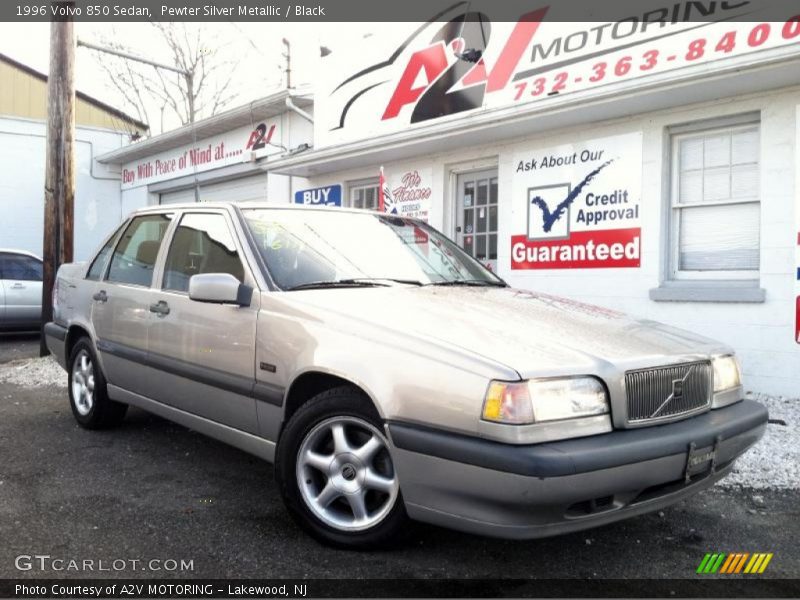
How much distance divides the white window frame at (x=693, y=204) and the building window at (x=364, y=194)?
15.3 feet

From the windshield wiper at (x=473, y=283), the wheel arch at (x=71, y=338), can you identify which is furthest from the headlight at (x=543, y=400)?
the wheel arch at (x=71, y=338)

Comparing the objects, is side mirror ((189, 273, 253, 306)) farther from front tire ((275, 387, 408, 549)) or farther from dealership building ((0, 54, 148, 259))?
dealership building ((0, 54, 148, 259))

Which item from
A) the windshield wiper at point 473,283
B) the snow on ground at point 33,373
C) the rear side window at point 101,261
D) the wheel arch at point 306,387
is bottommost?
the snow on ground at point 33,373

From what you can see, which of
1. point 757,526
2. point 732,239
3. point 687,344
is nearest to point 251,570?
point 687,344

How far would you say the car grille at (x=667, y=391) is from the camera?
2.80 m

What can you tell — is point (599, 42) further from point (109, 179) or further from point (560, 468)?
point (109, 179)

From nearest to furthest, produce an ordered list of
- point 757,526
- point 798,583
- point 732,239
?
1. point 798,583
2. point 757,526
3. point 732,239

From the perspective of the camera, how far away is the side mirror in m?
3.51

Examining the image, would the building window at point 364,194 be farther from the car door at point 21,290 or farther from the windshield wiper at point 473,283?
the windshield wiper at point 473,283

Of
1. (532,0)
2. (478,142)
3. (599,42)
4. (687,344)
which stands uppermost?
(532,0)

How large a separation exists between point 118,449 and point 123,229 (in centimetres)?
159

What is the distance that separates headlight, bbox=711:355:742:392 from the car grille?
119 mm

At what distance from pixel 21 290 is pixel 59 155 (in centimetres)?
319

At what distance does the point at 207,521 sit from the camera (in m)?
3.46
